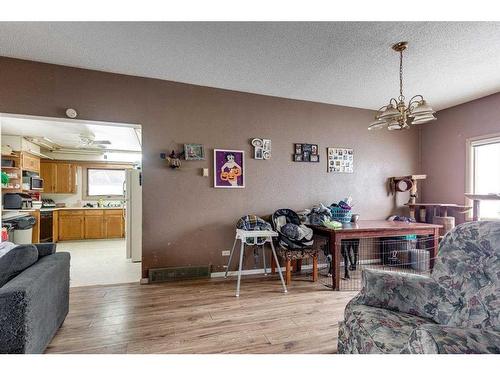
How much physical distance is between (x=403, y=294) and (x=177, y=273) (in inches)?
102

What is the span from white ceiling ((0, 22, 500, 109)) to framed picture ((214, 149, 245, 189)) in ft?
3.08

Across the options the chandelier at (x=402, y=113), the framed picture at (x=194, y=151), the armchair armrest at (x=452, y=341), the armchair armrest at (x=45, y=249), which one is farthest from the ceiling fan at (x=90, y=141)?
the armchair armrest at (x=452, y=341)

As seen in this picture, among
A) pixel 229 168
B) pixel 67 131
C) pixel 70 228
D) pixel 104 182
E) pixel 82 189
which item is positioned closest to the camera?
pixel 229 168

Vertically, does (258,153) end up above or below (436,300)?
above

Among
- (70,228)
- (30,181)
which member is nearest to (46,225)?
(70,228)

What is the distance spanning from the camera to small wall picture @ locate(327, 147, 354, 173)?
4023 millimetres

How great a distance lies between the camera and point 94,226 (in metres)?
6.33

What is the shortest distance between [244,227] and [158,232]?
1.13 m

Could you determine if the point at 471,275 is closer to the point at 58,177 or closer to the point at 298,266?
the point at 298,266

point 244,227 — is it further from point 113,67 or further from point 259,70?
point 113,67

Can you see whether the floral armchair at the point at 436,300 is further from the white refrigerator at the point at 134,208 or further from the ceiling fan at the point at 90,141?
the ceiling fan at the point at 90,141

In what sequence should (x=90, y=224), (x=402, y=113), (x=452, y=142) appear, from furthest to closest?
(x=90, y=224) → (x=452, y=142) → (x=402, y=113)

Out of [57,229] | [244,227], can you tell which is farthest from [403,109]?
[57,229]

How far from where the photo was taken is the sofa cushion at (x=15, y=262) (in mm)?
1617
